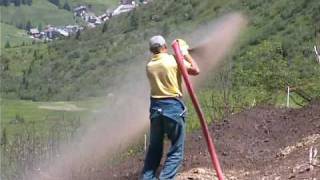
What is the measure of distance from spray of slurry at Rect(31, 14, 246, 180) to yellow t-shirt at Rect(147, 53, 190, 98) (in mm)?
686

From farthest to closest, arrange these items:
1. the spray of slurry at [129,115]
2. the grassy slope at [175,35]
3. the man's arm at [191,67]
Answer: the grassy slope at [175,35] → the spray of slurry at [129,115] → the man's arm at [191,67]

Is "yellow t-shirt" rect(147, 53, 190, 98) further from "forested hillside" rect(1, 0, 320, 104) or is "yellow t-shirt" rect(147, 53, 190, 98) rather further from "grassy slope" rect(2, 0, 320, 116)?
"forested hillside" rect(1, 0, 320, 104)

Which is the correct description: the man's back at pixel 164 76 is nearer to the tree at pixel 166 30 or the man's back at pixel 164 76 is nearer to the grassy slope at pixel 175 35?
the grassy slope at pixel 175 35

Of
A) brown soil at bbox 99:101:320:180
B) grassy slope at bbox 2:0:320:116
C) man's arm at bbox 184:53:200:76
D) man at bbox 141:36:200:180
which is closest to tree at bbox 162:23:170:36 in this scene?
grassy slope at bbox 2:0:320:116

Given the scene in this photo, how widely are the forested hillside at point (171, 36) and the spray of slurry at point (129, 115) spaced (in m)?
10.2

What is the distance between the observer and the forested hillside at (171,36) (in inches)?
995

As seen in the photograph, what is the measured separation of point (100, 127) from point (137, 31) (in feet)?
381

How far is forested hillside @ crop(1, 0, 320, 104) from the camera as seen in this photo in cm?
2527

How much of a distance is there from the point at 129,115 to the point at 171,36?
150ft

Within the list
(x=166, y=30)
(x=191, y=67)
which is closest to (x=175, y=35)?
(x=191, y=67)

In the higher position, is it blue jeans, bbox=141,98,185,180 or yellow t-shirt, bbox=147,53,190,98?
yellow t-shirt, bbox=147,53,190,98

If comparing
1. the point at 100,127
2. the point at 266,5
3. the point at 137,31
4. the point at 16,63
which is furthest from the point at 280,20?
the point at 100,127

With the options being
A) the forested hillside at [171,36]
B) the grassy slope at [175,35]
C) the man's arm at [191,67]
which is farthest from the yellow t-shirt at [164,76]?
the forested hillside at [171,36]

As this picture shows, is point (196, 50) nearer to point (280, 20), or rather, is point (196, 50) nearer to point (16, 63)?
point (280, 20)
